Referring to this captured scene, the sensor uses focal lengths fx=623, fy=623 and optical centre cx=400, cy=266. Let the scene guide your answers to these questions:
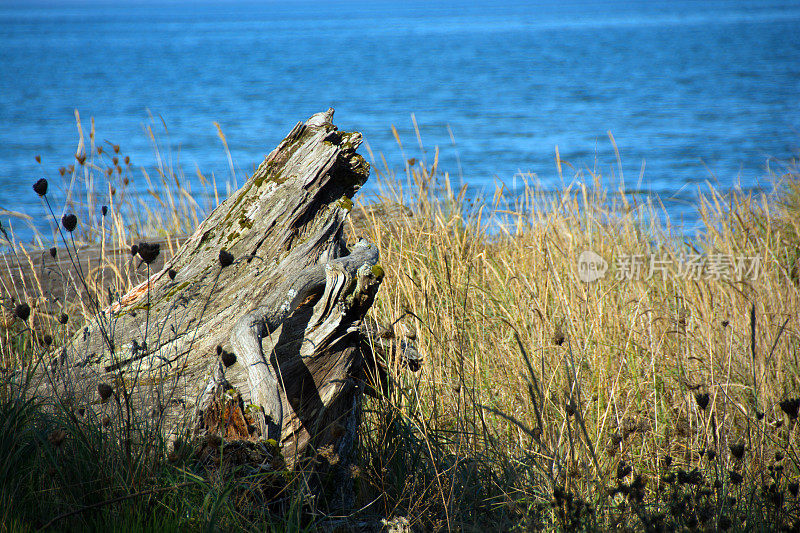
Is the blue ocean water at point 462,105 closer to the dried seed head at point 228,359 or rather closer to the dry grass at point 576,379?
the dry grass at point 576,379

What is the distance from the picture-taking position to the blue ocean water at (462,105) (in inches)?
478

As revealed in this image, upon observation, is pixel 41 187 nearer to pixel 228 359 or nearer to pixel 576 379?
pixel 228 359

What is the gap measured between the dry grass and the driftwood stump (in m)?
0.25

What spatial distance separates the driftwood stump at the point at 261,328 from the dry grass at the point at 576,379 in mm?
247

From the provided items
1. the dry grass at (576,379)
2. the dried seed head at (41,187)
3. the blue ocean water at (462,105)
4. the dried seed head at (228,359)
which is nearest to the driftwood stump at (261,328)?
the dried seed head at (228,359)

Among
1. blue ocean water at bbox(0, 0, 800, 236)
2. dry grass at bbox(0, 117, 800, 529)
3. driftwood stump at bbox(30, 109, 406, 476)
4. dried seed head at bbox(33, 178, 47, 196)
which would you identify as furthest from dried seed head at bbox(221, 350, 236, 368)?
blue ocean water at bbox(0, 0, 800, 236)

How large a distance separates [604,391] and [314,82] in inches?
1307

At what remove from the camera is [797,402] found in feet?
5.97

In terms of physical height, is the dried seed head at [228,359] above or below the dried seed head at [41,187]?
below

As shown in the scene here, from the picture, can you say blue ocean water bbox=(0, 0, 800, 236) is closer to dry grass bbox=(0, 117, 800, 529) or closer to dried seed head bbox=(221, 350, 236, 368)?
dry grass bbox=(0, 117, 800, 529)

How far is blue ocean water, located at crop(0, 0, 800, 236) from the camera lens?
1213cm

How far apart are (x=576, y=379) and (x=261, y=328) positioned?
111cm

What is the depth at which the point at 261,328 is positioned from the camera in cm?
194

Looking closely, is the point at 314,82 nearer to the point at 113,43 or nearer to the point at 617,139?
the point at 617,139
